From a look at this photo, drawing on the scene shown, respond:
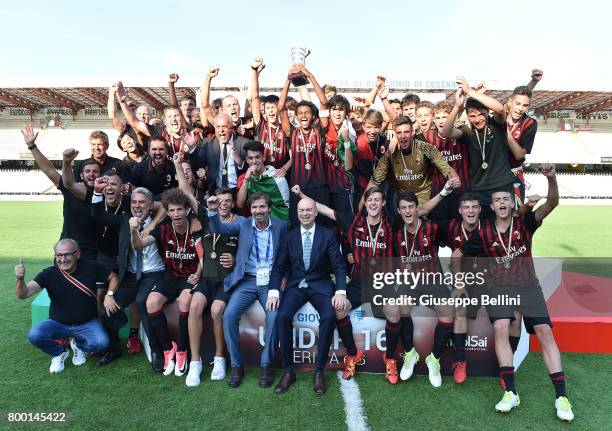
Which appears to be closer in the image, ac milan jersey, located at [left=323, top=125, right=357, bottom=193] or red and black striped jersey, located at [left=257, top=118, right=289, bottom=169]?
ac milan jersey, located at [left=323, top=125, right=357, bottom=193]

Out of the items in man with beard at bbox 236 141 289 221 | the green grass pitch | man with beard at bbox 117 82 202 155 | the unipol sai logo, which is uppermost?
man with beard at bbox 117 82 202 155

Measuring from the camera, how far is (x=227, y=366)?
12.3 feet

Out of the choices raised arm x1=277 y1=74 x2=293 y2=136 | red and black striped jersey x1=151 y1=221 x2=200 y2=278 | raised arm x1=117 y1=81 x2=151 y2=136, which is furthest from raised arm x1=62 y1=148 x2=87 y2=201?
raised arm x1=277 y1=74 x2=293 y2=136

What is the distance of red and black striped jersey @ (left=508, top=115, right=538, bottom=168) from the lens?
4.26m

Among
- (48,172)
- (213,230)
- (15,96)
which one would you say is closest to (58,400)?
(213,230)

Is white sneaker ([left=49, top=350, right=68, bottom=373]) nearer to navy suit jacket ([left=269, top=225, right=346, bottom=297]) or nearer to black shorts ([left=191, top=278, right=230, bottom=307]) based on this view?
black shorts ([left=191, top=278, right=230, bottom=307])

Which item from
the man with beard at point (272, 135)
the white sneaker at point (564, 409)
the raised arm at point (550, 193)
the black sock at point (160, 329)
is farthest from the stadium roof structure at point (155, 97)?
the white sneaker at point (564, 409)

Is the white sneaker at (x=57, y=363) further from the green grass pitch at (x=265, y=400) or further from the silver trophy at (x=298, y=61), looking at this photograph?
the silver trophy at (x=298, y=61)

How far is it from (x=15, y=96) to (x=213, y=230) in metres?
34.1

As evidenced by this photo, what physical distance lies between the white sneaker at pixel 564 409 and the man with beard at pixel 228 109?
424cm

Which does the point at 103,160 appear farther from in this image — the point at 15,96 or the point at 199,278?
the point at 15,96

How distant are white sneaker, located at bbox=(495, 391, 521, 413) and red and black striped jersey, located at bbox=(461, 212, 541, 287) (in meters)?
0.88

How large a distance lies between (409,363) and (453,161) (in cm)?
227

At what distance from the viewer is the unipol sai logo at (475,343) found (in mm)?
3564
